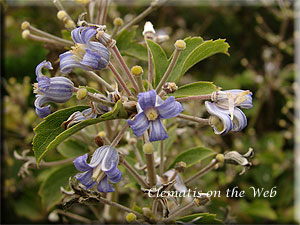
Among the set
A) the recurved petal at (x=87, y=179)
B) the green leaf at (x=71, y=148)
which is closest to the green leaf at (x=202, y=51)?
the recurved petal at (x=87, y=179)

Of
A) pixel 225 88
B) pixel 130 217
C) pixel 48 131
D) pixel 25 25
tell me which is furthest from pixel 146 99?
pixel 225 88

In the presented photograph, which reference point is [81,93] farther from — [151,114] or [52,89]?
[151,114]

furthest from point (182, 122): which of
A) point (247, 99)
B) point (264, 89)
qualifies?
point (264, 89)

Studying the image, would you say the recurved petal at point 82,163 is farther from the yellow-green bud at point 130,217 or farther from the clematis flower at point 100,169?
the yellow-green bud at point 130,217

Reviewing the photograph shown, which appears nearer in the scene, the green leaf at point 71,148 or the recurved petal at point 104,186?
the recurved petal at point 104,186

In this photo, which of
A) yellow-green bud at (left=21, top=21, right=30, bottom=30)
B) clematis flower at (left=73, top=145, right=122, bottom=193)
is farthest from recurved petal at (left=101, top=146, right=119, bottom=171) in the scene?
yellow-green bud at (left=21, top=21, right=30, bottom=30)

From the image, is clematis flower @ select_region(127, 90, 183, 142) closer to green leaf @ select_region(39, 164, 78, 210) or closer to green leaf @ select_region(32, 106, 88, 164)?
green leaf @ select_region(32, 106, 88, 164)
